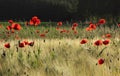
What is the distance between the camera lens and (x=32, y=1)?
149 feet

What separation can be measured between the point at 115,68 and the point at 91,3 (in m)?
32.8

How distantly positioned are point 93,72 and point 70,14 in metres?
39.1

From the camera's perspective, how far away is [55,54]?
177 inches

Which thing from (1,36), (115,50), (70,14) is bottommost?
(70,14)

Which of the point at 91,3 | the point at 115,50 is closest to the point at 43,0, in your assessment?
the point at 91,3

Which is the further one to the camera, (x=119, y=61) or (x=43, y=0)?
(x=43, y=0)

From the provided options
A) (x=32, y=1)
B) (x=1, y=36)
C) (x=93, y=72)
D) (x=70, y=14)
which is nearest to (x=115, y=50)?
(x=93, y=72)

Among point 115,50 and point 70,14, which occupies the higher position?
point 115,50

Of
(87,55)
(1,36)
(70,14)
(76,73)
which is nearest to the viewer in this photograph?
(76,73)

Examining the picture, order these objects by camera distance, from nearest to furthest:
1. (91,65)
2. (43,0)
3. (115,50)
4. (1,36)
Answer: (91,65) → (115,50) → (1,36) → (43,0)

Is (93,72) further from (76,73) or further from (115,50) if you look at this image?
(115,50)

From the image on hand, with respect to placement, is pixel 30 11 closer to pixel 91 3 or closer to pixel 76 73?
pixel 91 3

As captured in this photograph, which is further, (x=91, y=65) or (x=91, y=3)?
(x=91, y=3)

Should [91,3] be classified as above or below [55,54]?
below
